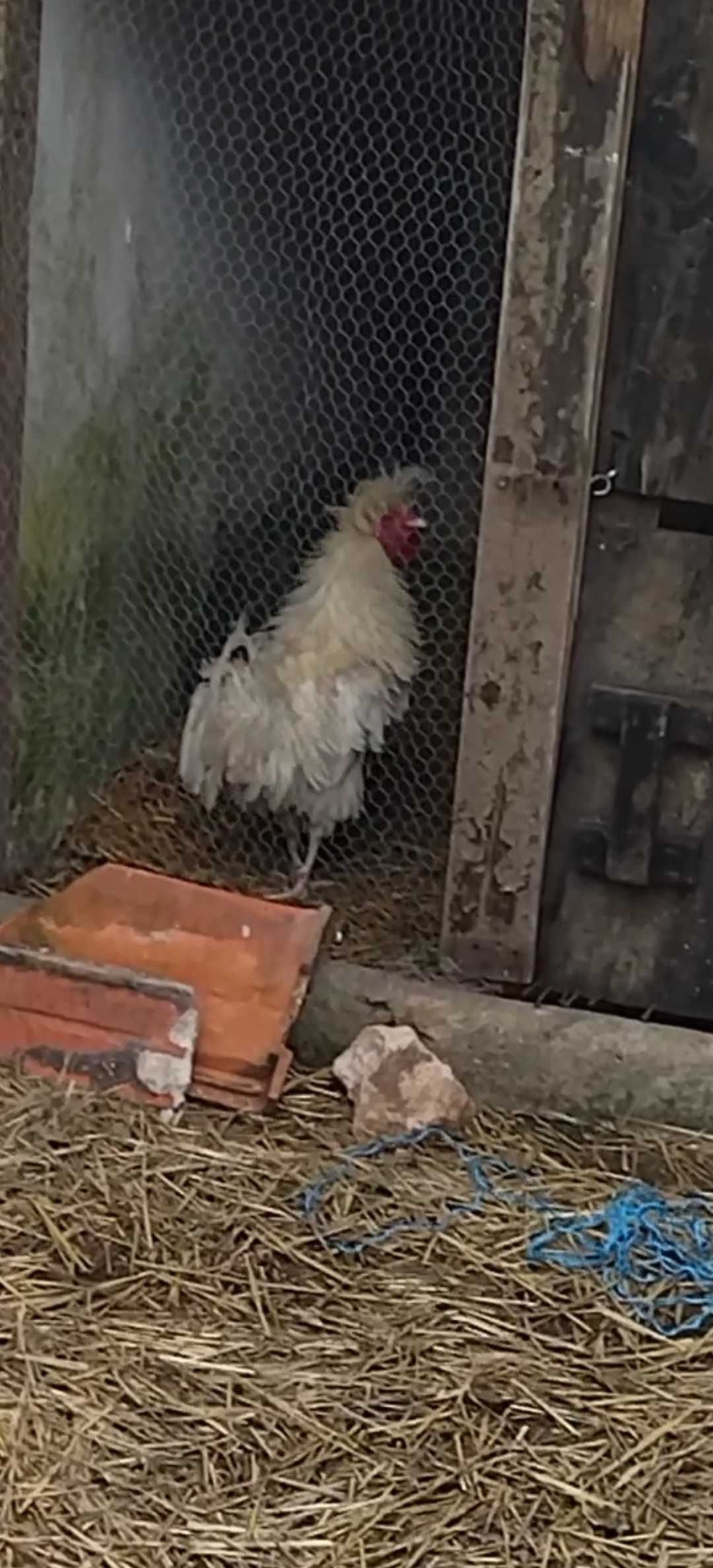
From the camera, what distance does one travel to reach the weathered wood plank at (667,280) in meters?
2.17

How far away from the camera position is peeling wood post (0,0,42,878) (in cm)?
238

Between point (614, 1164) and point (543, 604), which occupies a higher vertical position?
point (543, 604)

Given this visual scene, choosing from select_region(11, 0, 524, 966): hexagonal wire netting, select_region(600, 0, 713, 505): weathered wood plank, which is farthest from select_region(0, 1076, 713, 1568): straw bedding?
select_region(600, 0, 713, 505): weathered wood plank

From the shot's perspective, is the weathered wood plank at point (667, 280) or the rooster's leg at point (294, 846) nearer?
the weathered wood plank at point (667, 280)

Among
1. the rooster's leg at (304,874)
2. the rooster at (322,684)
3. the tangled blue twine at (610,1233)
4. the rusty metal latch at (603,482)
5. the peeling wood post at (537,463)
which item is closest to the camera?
the tangled blue twine at (610,1233)

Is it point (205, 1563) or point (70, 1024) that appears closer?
point (205, 1563)

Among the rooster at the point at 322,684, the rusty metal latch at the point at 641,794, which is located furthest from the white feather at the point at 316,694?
the rusty metal latch at the point at 641,794

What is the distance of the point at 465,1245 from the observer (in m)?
2.00

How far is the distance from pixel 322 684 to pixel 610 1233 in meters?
0.94

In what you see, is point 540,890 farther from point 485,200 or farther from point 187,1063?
point 485,200

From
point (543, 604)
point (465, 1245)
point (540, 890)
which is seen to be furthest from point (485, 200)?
point (465, 1245)

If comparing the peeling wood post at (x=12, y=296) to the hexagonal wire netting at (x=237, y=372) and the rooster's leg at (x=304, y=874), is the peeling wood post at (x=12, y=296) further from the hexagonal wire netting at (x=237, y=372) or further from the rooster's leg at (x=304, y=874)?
the rooster's leg at (x=304, y=874)

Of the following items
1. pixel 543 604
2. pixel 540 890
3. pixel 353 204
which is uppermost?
pixel 353 204

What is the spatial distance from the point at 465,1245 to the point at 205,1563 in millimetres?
545
